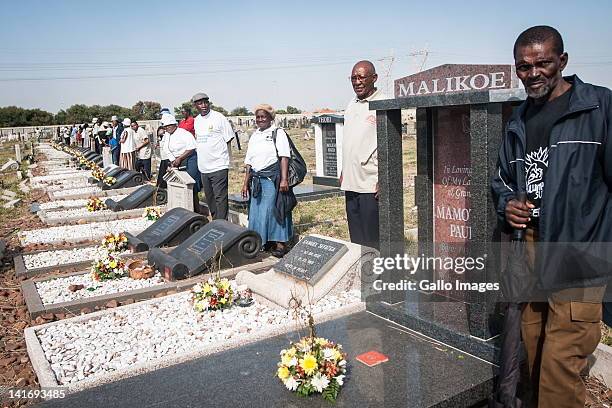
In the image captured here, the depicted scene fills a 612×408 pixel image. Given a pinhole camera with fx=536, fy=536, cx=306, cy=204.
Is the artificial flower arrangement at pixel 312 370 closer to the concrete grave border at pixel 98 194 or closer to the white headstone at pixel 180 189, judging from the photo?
the white headstone at pixel 180 189

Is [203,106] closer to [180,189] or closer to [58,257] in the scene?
[180,189]

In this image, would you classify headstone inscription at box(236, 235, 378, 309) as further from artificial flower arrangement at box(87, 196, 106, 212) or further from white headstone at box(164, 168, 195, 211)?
artificial flower arrangement at box(87, 196, 106, 212)

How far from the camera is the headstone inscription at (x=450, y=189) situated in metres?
3.19

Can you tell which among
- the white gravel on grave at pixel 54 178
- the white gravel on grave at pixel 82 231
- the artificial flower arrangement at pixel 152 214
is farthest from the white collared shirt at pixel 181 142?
the white gravel on grave at pixel 54 178

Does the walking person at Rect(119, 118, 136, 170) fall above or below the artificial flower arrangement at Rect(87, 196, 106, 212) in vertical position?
above

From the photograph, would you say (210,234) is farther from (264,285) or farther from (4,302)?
(4,302)

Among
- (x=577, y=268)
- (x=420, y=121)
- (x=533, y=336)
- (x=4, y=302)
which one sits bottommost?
(x=4, y=302)

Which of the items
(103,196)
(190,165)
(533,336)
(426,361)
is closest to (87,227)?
(190,165)

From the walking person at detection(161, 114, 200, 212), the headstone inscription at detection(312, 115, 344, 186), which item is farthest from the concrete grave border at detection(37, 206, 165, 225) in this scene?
the headstone inscription at detection(312, 115, 344, 186)

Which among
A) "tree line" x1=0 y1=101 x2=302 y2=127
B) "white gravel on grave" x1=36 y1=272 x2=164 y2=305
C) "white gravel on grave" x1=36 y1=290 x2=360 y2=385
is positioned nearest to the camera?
"white gravel on grave" x1=36 y1=290 x2=360 y2=385

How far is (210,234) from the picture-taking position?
6148 millimetres

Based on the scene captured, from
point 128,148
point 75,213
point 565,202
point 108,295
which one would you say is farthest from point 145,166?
point 565,202

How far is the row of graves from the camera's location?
3.06 meters

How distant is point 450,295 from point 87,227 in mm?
7161
